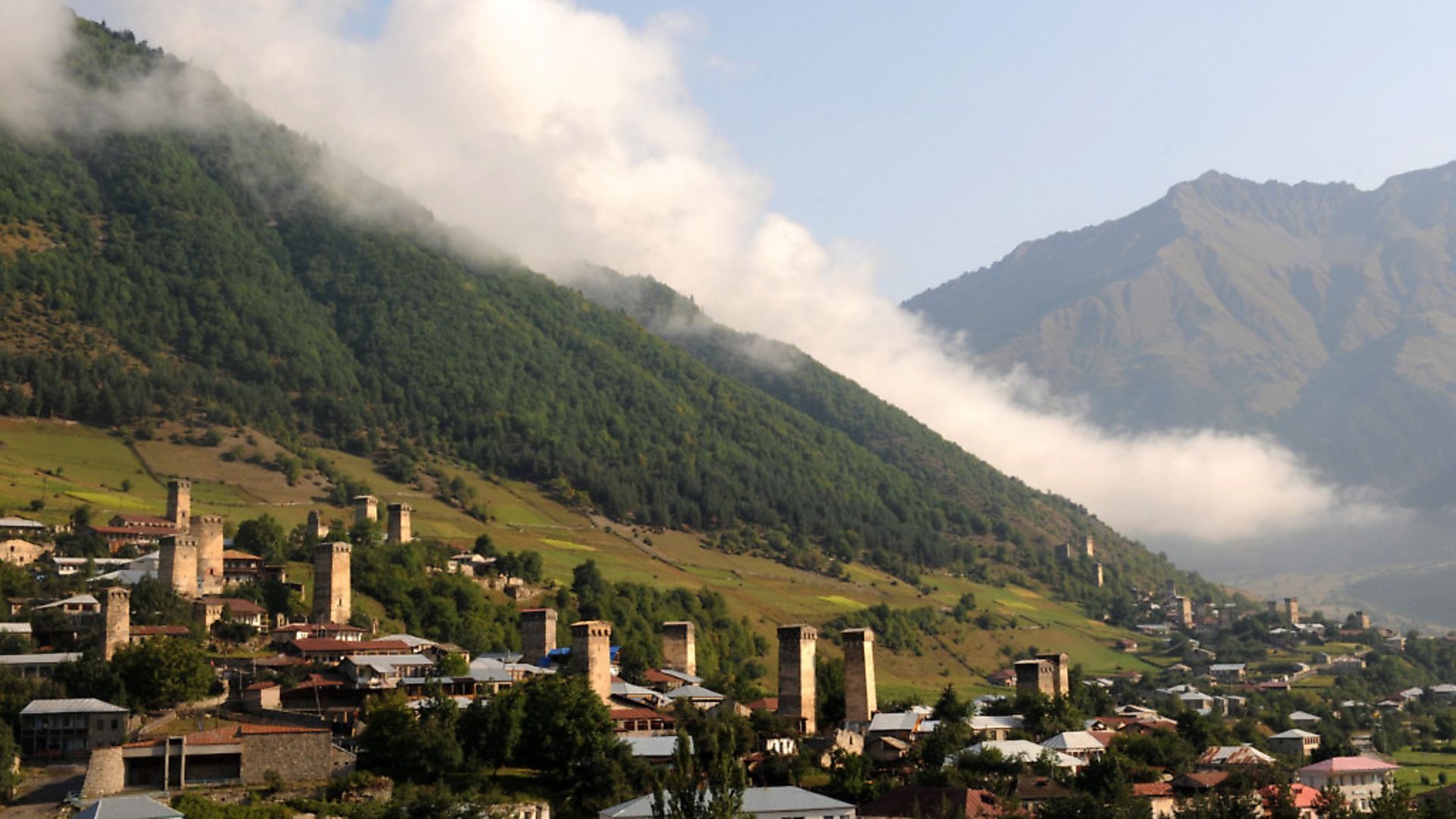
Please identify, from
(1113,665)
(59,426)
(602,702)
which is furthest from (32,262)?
(602,702)

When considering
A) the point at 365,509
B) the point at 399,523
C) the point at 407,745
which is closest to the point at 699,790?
the point at 407,745

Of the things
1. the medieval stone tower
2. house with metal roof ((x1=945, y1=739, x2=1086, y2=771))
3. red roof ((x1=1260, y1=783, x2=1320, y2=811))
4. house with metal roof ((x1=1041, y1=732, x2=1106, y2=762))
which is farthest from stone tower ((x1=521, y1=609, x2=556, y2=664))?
red roof ((x1=1260, y1=783, x2=1320, y2=811))

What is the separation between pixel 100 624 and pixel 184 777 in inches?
671

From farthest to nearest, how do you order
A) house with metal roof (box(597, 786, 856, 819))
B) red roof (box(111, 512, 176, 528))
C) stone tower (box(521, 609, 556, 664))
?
red roof (box(111, 512, 176, 528)) < stone tower (box(521, 609, 556, 664)) < house with metal roof (box(597, 786, 856, 819))

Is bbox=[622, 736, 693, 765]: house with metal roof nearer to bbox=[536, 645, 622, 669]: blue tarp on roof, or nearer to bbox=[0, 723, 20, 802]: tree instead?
bbox=[536, 645, 622, 669]: blue tarp on roof

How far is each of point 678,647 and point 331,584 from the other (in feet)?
74.7

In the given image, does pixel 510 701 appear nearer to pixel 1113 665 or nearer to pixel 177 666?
pixel 177 666

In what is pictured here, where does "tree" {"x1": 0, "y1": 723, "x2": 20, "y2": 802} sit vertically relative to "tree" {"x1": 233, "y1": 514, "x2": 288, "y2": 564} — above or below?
below

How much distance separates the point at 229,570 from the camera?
11031cm

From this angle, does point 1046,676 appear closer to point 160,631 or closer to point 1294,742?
point 1294,742

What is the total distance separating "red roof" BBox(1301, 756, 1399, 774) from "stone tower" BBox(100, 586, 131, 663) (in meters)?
62.7

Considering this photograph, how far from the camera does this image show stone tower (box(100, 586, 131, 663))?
83625 mm

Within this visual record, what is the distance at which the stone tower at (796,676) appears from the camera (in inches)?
3809

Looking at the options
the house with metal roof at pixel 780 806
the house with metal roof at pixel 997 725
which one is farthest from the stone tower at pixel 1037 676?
the house with metal roof at pixel 780 806
